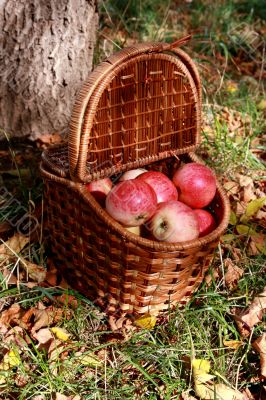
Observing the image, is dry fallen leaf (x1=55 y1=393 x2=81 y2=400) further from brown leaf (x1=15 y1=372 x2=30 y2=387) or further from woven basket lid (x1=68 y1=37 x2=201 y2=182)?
woven basket lid (x1=68 y1=37 x2=201 y2=182)

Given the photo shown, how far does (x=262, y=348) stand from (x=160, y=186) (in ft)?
2.31

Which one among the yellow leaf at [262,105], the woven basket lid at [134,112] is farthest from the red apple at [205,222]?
the yellow leaf at [262,105]

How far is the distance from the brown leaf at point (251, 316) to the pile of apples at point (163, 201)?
1.07 feet

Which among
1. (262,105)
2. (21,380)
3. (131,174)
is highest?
(131,174)

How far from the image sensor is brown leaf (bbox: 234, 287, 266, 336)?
6.02 feet

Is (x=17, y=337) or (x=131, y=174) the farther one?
(x=131, y=174)

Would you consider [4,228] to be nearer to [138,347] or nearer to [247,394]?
[138,347]

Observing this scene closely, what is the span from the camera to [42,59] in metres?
2.44

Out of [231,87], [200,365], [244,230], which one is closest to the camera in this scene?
[200,365]

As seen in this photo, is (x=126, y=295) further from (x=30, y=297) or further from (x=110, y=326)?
(x=30, y=297)

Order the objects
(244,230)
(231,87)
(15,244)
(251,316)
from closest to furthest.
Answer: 1. (251,316)
2. (15,244)
3. (244,230)
4. (231,87)

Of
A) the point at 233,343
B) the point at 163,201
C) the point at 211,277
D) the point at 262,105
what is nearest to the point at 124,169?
the point at 163,201

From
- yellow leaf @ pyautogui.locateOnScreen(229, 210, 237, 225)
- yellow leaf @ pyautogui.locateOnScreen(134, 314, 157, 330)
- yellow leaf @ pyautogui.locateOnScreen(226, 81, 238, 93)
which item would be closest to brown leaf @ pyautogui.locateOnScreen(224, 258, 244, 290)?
yellow leaf @ pyautogui.locateOnScreen(229, 210, 237, 225)

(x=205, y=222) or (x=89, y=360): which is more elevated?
(x=205, y=222)
